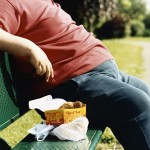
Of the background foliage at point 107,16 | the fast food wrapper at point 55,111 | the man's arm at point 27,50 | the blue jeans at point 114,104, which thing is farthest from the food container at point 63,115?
the background foliage at point 107,16

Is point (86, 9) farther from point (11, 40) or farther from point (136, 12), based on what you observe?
point (136, 12)

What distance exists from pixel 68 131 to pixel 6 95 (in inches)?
19.7

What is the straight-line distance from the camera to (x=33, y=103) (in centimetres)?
259

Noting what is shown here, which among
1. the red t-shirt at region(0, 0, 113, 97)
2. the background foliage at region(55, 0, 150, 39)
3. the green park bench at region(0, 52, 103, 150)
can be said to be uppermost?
the red t-shirt at region(0, 0, 113, 97)

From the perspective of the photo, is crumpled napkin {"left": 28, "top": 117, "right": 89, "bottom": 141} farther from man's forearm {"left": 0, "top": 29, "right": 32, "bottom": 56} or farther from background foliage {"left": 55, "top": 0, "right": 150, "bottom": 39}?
background foliage {"left": 55, "top": 0, "right": 150, "bottom": 39}

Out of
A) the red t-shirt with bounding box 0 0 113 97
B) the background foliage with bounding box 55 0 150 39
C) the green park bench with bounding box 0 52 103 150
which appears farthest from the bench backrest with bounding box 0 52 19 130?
the background foliage with bounding box 55 0 150 39

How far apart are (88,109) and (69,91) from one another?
149mm

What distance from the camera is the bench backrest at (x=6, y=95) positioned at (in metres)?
2.67

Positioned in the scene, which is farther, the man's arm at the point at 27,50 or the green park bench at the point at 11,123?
the man's arm at the point at 27,50

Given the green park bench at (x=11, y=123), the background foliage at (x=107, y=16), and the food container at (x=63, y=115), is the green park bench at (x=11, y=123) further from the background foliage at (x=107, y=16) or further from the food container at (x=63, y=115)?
the background foliage at (x=107, y=16)

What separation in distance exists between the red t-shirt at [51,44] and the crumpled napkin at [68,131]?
0.34 m

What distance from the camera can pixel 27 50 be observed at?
2.55 metres

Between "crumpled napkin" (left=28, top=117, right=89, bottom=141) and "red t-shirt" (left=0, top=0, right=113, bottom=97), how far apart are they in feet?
1.12

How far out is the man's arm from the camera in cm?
251
